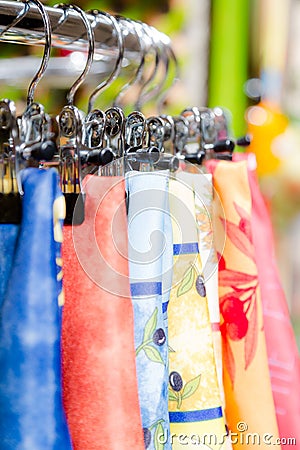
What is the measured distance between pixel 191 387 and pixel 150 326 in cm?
6

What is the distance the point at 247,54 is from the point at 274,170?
250 mm

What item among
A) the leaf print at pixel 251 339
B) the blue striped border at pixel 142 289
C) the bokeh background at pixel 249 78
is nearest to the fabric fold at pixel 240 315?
the leaf print at pixel 251 339

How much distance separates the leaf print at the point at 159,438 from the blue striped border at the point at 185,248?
12cm

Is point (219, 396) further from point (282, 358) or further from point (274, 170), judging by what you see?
point (274, 170)

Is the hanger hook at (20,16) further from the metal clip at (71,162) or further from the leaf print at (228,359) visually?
the leaf print at (228,359)

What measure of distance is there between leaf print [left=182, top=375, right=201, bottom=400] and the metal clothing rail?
0.27m

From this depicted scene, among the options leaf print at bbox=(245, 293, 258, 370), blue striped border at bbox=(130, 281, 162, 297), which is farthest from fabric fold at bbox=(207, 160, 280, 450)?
blue striped border at bbox=(130, 281, 162, 297)

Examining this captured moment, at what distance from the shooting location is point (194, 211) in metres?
0.48

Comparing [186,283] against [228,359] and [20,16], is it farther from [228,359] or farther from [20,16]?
[20,16]

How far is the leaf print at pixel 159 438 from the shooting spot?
0.42 m

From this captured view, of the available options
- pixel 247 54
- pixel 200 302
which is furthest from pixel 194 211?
pixel 247 54

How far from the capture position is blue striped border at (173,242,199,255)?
0.45 m
